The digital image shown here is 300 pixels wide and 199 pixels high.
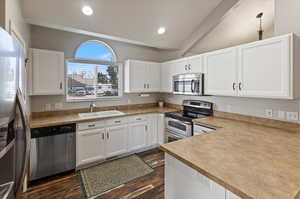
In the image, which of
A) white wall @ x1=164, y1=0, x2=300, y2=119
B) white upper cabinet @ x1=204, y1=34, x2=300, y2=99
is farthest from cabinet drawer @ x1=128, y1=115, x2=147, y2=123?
white upper cabinet @ x1=204, y1=34, x2=300, y2=99

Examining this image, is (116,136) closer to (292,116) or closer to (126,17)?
(126,17)

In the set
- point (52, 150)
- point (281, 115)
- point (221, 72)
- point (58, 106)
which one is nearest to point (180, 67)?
point (221, 72)

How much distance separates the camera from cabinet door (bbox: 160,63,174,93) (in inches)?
144

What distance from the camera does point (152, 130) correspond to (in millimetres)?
3506

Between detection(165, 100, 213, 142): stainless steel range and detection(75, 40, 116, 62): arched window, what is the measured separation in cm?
200

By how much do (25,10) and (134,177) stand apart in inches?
121

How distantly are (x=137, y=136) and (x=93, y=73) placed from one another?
1781mm

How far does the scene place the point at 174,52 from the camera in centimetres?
410

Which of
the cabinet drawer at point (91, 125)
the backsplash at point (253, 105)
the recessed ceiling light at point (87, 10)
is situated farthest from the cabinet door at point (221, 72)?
the recessed ceiling light at point (87, 10)

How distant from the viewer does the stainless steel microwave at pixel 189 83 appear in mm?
2824

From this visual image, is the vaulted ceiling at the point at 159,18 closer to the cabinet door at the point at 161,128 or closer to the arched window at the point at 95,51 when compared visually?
the arched window at the point at 95,51

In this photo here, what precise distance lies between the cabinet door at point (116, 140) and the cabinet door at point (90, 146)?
100mm

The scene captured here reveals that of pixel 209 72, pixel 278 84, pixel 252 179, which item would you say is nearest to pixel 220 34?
pixel 209 72

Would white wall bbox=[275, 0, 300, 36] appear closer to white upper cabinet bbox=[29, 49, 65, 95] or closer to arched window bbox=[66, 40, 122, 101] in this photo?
arched window bbox=[66, 40, 122, 101]
